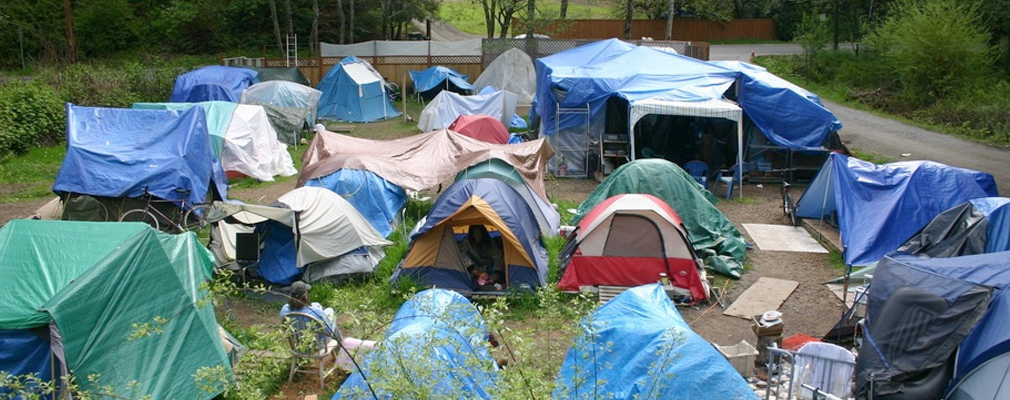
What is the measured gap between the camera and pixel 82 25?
35.8 meters

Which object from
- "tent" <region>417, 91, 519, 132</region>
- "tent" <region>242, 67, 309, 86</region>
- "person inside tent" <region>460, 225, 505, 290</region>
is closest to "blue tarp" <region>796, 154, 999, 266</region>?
"person inside tent" <region>460, 225, 505, 290</region>

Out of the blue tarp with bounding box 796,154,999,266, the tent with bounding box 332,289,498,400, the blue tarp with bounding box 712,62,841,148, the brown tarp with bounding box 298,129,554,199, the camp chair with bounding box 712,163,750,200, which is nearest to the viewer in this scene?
the tent with bounding box 332,289,498,400

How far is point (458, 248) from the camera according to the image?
38.0ft

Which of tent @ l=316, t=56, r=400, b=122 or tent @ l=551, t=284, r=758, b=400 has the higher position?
tent @ l=316, t=56, r=400, b=122

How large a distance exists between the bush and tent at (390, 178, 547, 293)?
42.3 feet

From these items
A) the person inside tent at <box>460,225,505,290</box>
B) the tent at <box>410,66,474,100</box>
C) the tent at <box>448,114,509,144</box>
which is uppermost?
the tent at <box>410,66,474,100</box>

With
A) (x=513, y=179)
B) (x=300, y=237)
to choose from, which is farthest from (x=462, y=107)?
(x=300, y=237)

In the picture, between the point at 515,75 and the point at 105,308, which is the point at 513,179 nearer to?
the point at 105,308

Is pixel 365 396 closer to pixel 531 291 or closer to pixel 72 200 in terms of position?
pixel 531 291

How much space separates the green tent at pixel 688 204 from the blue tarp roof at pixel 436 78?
14423 millimetres

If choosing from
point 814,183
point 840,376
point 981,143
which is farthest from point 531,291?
point 981,143

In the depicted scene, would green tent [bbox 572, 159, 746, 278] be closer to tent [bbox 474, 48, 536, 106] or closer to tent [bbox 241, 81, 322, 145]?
tent [bbox 241, 81, 322, 145]

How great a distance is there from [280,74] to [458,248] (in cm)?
1750

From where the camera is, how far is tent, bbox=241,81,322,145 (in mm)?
21844
